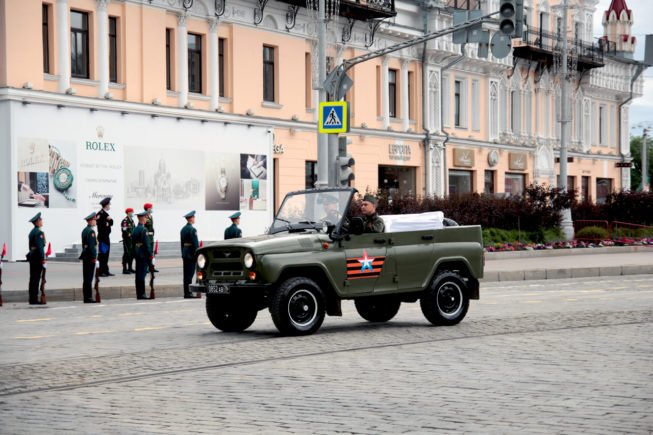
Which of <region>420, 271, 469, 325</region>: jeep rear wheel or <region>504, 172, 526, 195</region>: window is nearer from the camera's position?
<region>420, 271, 469, 325</region>: jeep rear wheel

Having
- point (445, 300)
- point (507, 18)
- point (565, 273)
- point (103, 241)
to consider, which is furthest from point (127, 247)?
point (445, 300)

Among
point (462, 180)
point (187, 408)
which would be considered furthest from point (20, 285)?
point (462, 180)

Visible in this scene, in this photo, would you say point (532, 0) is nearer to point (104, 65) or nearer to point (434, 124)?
point (434, 124)

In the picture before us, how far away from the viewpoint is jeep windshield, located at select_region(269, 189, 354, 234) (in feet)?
48.4

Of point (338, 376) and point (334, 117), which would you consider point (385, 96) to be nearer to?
point (334, 117)

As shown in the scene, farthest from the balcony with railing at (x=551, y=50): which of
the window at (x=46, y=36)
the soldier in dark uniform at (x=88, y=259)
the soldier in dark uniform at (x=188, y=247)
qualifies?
the soldier in dark uniform at (x=88, y=259)

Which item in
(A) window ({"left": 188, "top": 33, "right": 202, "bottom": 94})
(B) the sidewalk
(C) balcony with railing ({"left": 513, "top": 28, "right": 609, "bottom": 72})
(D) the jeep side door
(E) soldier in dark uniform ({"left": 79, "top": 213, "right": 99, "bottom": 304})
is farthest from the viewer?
(C) balcony with railing ({"left": 513, "top": 28, "right": 609, "bottom": 72})

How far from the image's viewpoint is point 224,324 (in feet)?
49.6

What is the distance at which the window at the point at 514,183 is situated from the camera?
2291 inches

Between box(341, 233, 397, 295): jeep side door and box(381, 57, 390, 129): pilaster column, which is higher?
box(381, 57, 390, 129): pilaster column

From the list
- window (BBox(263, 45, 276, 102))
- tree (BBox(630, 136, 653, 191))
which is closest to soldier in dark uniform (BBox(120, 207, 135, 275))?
window (BBox(263, 45, 276, 102))

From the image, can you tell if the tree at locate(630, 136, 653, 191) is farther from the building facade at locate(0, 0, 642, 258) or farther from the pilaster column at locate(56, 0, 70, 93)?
the pilaster column at locate(56, 0, 70, 93)

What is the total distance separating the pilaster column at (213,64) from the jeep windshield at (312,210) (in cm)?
2547

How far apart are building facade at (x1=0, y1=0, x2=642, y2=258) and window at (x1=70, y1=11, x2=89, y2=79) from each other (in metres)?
0.04
